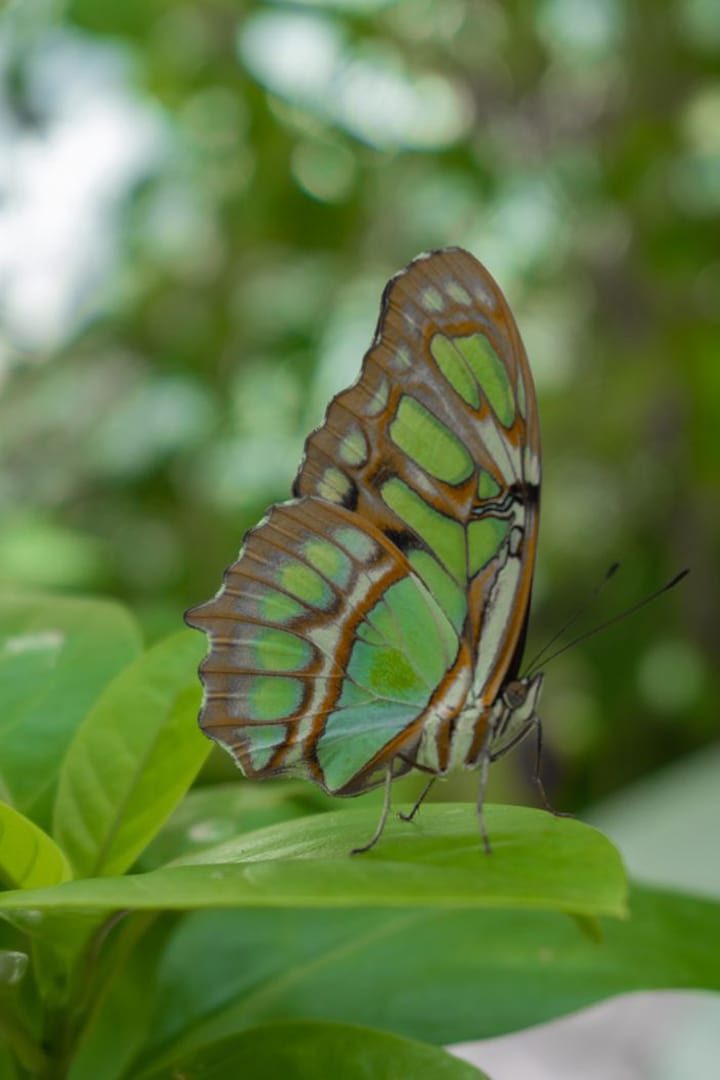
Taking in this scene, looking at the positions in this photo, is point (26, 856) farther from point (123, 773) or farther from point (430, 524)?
point (430, 524)

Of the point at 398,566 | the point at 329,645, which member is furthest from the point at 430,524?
the point at 329,645

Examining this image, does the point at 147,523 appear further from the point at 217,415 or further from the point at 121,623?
the point at 121,623

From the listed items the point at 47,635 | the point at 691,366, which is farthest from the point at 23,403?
the point at 47,635

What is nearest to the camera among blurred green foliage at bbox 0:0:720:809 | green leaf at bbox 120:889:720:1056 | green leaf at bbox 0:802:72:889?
green leaf at bbox 0:802:72:889

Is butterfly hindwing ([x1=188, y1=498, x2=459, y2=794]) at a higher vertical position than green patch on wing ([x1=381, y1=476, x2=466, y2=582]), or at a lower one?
lower

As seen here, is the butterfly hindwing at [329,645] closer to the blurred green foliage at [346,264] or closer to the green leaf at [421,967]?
the green leaf at [421,967]

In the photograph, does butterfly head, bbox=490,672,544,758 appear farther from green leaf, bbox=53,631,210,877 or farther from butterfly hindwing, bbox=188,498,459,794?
green leaf, bbox=53,631,210,877

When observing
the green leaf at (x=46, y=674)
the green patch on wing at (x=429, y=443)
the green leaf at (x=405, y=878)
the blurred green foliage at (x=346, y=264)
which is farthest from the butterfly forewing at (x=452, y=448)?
the blurred green foliage at (x=346, y=264)

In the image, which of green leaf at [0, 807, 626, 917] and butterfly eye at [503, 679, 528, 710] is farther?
butterfly eye at [503, 679, 528, 710]

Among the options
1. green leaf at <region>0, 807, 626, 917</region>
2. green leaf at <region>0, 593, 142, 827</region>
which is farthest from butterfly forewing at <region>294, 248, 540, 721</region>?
green leaf at <region>0, 807, 626, 917</region>
